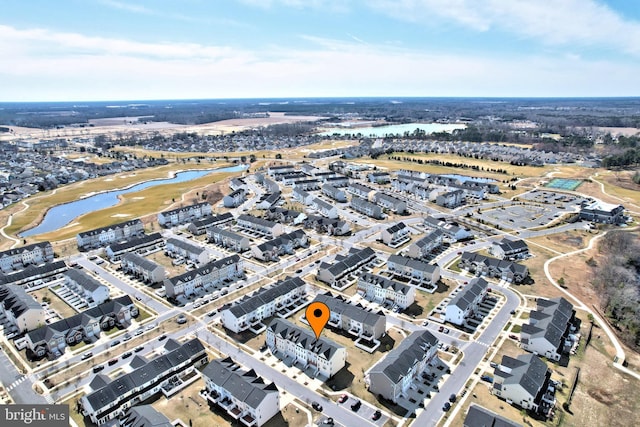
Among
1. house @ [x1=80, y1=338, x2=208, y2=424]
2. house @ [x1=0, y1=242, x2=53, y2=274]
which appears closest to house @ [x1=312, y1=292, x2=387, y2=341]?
house @ [x1=80, y1=338, x2=208, y2=424]

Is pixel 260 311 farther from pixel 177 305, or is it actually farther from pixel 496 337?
pixel 496 337

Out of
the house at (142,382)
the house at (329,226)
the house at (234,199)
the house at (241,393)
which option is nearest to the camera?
the house at (241,393)

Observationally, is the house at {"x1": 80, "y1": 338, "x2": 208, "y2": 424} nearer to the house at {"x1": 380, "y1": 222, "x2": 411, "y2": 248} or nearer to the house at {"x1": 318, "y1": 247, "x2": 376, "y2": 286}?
the house at {"x1": 318, "y1": 247, "x2": 376, "y2": 286}

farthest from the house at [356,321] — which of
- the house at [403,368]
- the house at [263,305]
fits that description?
the house at [263,305]

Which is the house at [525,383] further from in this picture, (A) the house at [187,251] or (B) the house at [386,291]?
(A) the house at [187,251]

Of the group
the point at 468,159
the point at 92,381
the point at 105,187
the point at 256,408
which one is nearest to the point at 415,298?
the point at 256,408

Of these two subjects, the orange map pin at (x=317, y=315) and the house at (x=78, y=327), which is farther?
the orange map pin at (x=317, y=315)

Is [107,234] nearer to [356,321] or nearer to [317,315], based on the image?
[317,315]
